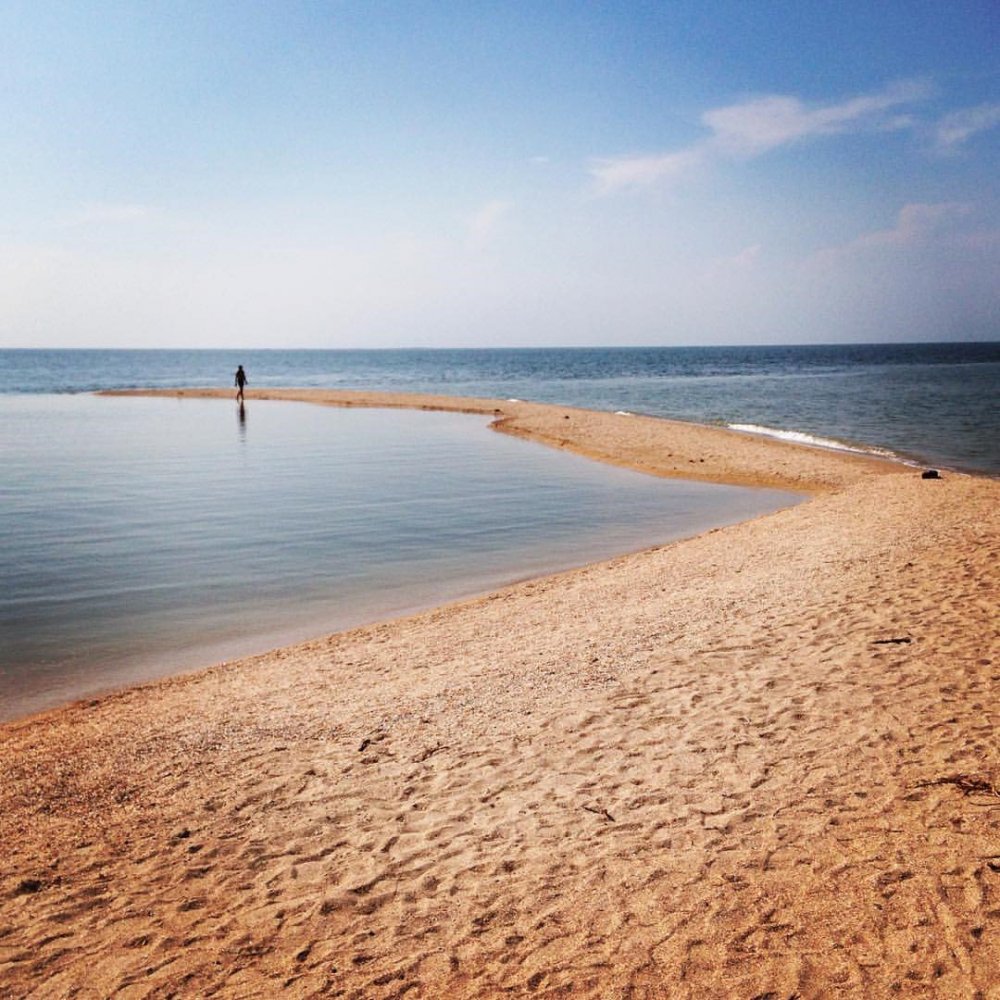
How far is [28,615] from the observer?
1140 cm

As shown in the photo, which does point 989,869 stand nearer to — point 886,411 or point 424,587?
point 424,587

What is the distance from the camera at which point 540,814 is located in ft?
20.3

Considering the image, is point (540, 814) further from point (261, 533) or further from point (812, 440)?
point (812, 440)

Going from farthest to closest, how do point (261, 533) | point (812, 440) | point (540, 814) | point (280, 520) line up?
point (812, 440), point (280, 520), point (261, 533), point (540, 814)

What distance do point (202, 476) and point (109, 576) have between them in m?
11.3

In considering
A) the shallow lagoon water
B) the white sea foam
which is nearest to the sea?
the shallow lagoon water

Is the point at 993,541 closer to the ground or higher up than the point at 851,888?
higher up

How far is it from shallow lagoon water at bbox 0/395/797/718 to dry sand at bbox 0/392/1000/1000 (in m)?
1.42

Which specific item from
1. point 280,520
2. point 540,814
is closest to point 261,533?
point 280,520

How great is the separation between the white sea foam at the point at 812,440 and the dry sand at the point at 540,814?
21.3m

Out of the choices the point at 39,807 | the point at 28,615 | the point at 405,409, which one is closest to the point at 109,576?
the point at 28,615

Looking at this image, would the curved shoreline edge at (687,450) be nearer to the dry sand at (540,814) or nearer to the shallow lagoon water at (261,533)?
the shallow lagoon water at (261,533)

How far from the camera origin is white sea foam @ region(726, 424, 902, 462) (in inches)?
1204

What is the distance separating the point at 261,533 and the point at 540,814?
12.0m
